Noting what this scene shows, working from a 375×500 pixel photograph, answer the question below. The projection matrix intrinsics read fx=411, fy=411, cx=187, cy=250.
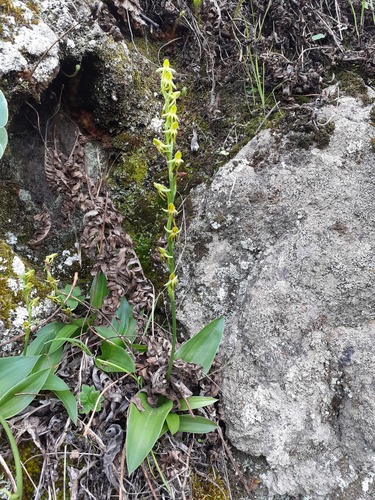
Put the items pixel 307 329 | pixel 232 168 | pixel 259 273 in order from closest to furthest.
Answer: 1. pixel 307 329
2. pixel 259 273
3. pixel 232 168

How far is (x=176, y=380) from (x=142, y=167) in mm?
974

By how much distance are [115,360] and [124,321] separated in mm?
170

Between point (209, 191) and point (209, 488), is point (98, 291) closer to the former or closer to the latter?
point (209, 191)

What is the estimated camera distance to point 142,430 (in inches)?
48.1

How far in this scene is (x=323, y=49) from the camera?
75.4 inches

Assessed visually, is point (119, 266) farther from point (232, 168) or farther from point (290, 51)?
point (290, 51)

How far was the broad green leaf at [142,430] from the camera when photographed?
117 centimetres

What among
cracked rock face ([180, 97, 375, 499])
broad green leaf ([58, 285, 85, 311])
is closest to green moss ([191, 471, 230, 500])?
cracked rock face ([180, 97, 375, 499])

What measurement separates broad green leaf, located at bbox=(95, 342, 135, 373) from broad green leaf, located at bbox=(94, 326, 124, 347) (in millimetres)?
31

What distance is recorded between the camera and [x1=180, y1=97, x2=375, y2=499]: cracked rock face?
4.39 ft

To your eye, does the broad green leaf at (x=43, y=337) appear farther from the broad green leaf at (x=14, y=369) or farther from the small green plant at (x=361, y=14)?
the small green plant at (x=361, y=14)

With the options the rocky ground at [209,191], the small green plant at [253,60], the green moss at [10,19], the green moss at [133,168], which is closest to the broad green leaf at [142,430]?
the rocky ground at [209,191]

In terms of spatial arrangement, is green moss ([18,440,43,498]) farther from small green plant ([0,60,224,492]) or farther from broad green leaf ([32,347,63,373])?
broad green leaf ([32,347,63,373])

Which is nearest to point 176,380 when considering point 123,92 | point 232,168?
point 232,168
